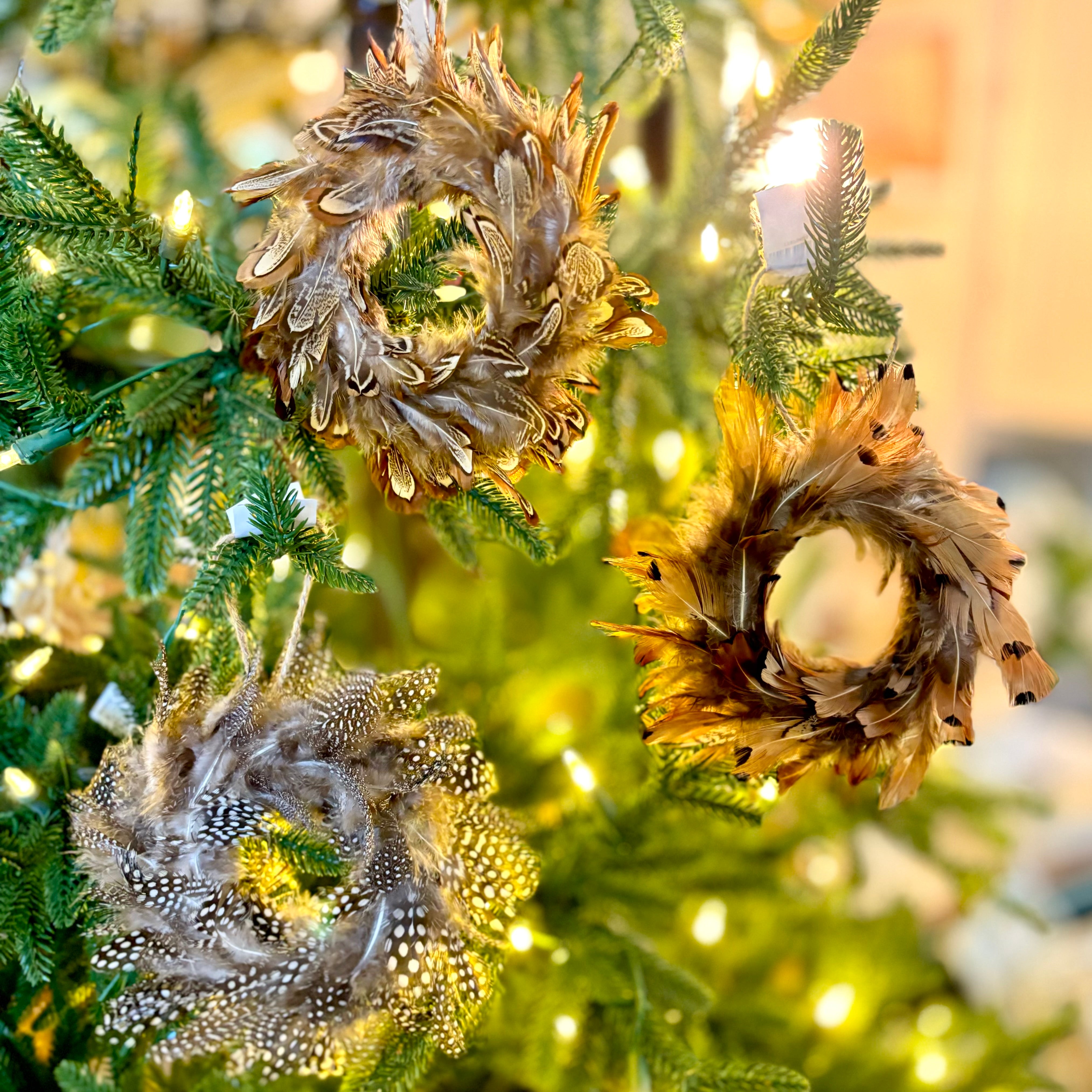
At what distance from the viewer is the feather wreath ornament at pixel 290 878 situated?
15.7 inches

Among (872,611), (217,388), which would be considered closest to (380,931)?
(217,388)

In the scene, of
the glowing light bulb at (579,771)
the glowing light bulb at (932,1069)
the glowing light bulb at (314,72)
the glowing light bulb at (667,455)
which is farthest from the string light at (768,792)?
the glowing light bulb at (314,72)

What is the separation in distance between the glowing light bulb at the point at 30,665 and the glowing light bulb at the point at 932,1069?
773mm

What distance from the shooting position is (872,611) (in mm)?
1924

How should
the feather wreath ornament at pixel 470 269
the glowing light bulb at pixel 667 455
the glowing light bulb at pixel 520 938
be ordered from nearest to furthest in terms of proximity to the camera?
1. the feather wreath ornament at pixel 470 269
2. the glowing light bulb at pixel 520 938
3. the glowing light bulb at pixel 667 455

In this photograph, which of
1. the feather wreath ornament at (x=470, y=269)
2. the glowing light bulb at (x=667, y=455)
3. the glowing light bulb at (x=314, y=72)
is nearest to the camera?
the feather wreath ornament at (x=470, y=269)

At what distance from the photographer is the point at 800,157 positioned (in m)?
0.39

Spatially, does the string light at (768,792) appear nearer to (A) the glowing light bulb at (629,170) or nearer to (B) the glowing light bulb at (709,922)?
(B) the glowing light bulb at (709,922)

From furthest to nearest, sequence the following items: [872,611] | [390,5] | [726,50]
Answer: [872,611] < [726,50] < [390,5]

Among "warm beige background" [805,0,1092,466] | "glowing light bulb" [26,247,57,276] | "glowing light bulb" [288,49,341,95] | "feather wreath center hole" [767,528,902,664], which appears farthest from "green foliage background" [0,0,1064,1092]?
"warm beige background" [805,0,1092,466]

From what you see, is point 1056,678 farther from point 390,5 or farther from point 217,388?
point 390,5

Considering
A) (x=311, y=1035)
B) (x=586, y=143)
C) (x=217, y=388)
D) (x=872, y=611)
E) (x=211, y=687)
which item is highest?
(x=586, y=143)

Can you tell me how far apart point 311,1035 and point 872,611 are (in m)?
1.73

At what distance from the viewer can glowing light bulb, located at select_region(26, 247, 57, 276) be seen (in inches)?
16.3
